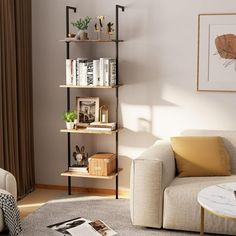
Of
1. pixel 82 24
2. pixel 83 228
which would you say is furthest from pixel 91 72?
pixel 83 228

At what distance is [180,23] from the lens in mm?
4789

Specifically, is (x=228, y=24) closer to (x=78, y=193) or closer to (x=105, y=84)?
(x=105, y=84)

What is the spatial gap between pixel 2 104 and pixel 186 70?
1752 mm

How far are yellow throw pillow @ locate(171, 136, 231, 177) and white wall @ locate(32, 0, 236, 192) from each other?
19.0 inches

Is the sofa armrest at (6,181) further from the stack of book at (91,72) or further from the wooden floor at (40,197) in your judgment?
the stack of book at (91,72)

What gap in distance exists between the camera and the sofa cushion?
3865 mm

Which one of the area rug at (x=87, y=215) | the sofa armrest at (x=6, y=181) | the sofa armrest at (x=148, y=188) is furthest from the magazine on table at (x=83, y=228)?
the sofa armrest at (x=6, y=181)

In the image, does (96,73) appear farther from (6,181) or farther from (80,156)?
(6,181)

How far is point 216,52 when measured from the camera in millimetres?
4734

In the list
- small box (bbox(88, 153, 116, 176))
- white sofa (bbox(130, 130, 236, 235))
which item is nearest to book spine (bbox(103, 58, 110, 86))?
small box (bbox(88, 153, 116, 176))

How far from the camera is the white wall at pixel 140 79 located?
4.79m

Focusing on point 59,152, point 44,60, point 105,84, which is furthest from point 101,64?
→ point 59,152

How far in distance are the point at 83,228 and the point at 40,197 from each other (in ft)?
4.16

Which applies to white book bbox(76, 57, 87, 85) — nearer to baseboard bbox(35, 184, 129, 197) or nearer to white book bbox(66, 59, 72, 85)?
white book bbox(66, 59, 72, 85)
